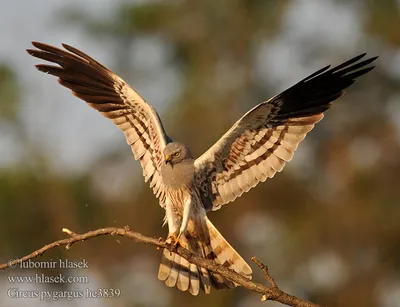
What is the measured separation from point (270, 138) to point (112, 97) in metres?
1.80

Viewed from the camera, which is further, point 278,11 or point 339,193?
point 278,11

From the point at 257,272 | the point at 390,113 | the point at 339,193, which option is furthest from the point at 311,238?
the point at 257,272

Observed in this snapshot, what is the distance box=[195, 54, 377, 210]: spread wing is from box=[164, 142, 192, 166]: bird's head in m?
0.20

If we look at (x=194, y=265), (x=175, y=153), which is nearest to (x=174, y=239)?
(x=194, y=265)

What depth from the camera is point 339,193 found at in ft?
96.7

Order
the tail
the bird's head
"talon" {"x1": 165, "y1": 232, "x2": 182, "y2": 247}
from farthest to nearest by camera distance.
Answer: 1. the tail
2. the bird's head
3. "talon" {"x1": 165, "y1": 232, "x2": 182, "y2": 247}

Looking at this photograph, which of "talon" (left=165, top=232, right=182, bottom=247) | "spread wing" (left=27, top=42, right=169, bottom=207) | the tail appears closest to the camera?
"talon" (left=165, top=232, right=182, bottom=247)

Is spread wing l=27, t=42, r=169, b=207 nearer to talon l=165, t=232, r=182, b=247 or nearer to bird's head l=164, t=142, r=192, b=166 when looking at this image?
bird's head l=164, t=142, r=192, b=166

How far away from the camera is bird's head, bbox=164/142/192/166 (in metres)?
9.81

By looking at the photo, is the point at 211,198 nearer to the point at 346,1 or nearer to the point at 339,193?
the point at 339,193

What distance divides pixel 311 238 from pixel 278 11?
1042cm

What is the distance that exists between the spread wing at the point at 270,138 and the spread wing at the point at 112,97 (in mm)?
631

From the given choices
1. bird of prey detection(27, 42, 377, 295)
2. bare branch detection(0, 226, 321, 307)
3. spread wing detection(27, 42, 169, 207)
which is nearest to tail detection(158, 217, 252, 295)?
bird of prey detection(27, 42, 377, 295)

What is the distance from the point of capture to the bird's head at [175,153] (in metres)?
9.81
